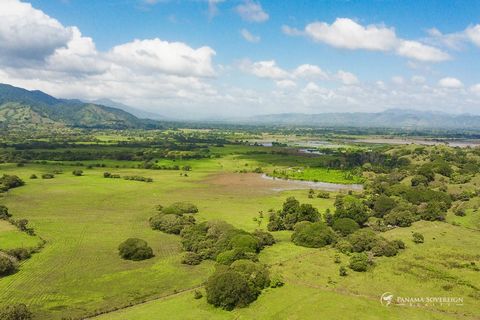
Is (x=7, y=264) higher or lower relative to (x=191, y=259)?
higher

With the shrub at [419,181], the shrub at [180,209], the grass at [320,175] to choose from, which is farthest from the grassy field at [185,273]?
the grass at [320,175]

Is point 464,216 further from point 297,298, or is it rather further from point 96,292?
point 96,292

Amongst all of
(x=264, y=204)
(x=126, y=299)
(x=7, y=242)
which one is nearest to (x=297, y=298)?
(x=126, y=299)

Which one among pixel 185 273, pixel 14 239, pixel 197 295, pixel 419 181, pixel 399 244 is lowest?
pixel 185 273

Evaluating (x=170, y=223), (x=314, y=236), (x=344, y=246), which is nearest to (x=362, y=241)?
(x=344, y=246)

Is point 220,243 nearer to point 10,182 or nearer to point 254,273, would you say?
point 254,273
